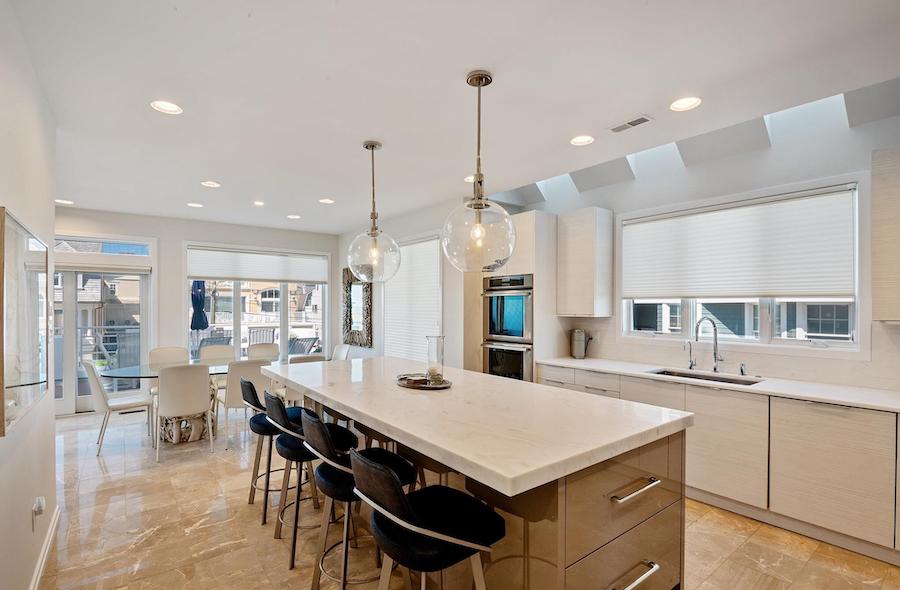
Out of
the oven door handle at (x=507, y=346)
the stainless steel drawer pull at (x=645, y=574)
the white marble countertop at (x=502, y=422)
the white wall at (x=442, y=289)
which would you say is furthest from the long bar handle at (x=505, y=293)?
the stainless steel drawer pull at (x=645, y=574)

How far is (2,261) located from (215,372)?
128 inches

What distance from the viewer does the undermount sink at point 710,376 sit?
325 cm

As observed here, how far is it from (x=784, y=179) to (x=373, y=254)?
3003mm

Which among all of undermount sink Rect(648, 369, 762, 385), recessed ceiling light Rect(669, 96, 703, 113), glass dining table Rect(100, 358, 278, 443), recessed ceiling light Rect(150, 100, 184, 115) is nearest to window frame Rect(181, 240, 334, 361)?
glass dining table Rect(100, 358, 278, 443)

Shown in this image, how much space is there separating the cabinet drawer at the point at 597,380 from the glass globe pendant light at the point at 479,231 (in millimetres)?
1853

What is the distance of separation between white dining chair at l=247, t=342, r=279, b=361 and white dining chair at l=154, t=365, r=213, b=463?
1.28 m

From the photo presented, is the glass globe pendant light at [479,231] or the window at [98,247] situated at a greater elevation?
the window at [98,247]

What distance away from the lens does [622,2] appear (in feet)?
5.67

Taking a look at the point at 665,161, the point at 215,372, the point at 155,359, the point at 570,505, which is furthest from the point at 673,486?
the point at 155,359

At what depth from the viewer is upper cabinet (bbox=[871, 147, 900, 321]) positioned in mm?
2549

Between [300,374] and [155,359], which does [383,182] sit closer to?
[300,374]

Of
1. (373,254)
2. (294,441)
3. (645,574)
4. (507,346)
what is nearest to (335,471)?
(294,441)

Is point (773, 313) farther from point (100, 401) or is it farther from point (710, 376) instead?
point (100, 401)

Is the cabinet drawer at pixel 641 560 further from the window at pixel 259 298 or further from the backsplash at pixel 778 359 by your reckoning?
the window at pixel 259 298
